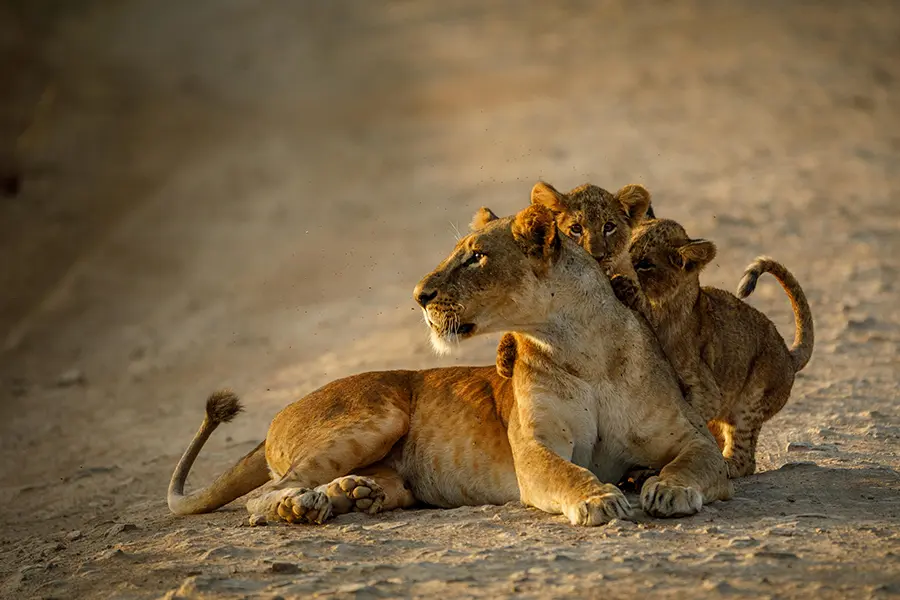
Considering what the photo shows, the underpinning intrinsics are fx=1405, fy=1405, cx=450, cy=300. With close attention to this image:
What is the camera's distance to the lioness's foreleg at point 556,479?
5.18 m

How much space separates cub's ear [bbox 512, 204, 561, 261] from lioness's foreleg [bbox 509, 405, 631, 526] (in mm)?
687

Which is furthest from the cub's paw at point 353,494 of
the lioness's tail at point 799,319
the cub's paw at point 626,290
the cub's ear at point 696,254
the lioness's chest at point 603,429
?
the lioness's tail at point 799,319

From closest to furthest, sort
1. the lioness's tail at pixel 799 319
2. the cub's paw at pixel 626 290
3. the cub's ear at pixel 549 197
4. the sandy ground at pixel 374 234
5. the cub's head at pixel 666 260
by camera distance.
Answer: the sandy ground at pixel 374 234 < the cub's paw at pixel 626 290 < the cub's head at pixel 666 260 < the cub's ear at pixel 549 197 < the lioness's tail at pixel 799 319

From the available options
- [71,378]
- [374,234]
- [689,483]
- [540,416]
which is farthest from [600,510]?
[374,234]

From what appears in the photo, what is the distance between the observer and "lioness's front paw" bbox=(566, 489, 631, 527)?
→ 5152 mm

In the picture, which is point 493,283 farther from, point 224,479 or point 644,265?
point 224,479

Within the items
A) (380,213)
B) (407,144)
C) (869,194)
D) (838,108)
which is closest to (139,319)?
(380,213)

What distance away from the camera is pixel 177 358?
12.9 metres

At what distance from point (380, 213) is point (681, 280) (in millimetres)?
9218

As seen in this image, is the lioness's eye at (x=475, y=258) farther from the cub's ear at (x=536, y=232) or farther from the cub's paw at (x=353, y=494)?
the cub's paw at (x=353, y=494)

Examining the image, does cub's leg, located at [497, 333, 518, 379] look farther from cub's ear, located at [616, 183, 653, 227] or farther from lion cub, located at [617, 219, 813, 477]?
cub's ear, located at [616, 183, 653, 227]

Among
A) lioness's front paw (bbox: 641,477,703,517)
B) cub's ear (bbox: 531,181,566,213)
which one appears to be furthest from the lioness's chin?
cub's ear (bbox: 531,181,566,213)

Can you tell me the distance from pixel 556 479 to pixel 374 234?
9696 millimetres

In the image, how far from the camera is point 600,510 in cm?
516
